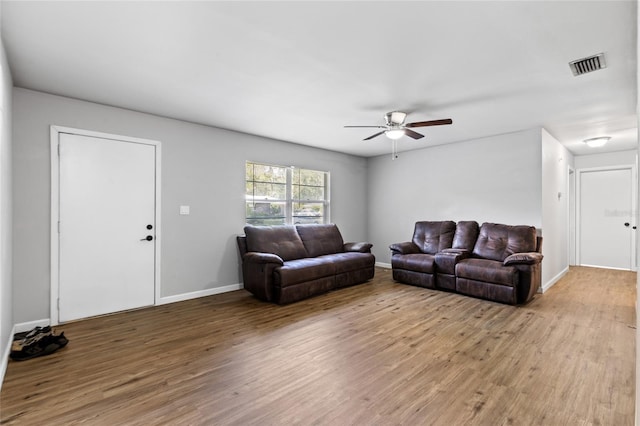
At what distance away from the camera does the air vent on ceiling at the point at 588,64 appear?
8.21ft

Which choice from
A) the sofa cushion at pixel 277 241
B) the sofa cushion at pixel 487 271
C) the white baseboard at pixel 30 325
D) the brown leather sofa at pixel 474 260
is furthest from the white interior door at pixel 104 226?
the sofa cushion at pixel 487 271

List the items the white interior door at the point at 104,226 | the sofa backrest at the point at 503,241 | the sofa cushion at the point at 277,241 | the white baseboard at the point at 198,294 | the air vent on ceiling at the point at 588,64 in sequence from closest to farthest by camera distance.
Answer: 1. the air vent on ceiling at the point at 588,64
2. the white interior door at the point at 104,226
3. the white baseboard at the point at 198,294
4. the sofa backrest at the point at 503,241
5. the sofa cushion at the point at 277,241

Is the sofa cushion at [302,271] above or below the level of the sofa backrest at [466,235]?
below

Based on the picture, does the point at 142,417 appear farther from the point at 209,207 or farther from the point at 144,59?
the point at 209,207

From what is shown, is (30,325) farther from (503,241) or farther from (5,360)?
(503,241)

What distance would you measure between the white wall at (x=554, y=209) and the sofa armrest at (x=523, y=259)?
33.3 inches

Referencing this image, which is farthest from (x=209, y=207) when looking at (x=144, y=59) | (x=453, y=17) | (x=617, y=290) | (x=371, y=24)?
(x=617, y=290)

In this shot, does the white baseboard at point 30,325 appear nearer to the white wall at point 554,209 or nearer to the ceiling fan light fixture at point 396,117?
the ceiling fan light fixture at point 396,117

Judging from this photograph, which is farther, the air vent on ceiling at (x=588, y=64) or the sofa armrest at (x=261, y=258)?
the sofa armrest at (x=261, y=258)

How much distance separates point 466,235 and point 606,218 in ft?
12.6

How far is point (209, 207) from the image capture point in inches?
178

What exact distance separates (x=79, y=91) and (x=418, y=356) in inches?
167

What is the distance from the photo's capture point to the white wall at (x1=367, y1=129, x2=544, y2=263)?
188 inches

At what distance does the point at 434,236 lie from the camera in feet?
18.0
